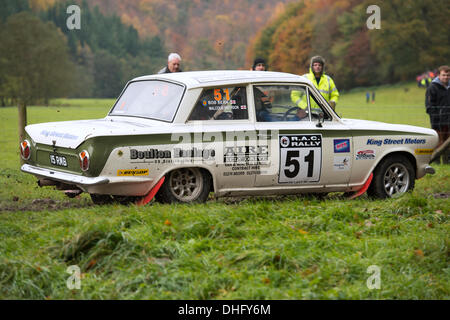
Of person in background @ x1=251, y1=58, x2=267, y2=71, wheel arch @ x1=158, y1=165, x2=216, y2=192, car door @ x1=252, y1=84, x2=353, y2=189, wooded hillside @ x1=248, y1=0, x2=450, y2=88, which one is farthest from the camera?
wooded hillside @ x1=248, y1=0, x2=450, y2=88

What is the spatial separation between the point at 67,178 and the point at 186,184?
4.52 feet

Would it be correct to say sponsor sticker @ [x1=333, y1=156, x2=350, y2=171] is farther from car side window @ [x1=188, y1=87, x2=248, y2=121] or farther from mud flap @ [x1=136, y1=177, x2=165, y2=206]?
mud flap @ [x1=136, y1=177, x2=165, y2=206]

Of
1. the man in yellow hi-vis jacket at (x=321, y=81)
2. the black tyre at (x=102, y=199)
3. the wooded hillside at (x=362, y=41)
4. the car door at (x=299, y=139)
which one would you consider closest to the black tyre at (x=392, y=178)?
the car door at (x=299, y=139)

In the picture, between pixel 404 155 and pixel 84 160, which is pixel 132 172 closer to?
pixel 84 160

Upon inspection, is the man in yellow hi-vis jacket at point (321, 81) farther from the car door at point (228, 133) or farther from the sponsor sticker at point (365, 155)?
the car door at point (228, 133)

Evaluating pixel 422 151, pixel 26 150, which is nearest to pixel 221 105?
pixel 26 150

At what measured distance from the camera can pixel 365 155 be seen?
9.03 meters

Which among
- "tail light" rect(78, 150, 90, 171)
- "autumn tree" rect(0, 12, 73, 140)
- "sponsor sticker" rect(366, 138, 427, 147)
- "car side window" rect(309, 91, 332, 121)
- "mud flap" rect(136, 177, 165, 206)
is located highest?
"autumn tree" rect(0, 12, 73, 140)

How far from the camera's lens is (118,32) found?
193 feet

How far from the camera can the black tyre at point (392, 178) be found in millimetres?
9258

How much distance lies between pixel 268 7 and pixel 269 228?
8270 centimetres

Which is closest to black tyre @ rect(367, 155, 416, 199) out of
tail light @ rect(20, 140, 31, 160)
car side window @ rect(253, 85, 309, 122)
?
car side window @ rect(253, 85, 309, 122)

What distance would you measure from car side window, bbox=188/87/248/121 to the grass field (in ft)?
3.62

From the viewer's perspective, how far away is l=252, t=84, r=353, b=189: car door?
836 centimetres
